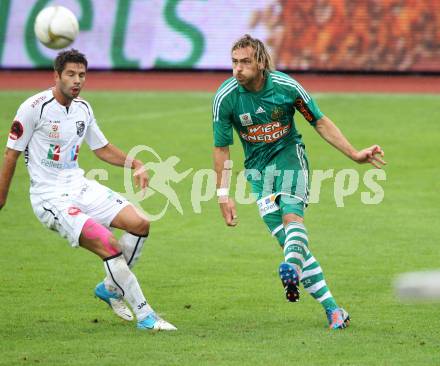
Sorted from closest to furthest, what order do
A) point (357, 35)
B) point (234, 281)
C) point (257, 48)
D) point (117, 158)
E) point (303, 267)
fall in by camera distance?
point (257, 48) → point (303, 267) → point (117, 158) → point (234, 281) → point (357, 35)

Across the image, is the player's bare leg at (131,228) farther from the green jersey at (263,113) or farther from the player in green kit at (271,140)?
the green jersey at (263,113)

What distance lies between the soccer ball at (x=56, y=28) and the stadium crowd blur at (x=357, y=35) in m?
9.80

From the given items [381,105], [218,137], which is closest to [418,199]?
[218,137]

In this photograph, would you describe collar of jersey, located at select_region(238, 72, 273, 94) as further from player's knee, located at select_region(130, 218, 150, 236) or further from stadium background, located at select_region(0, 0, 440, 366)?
stadium background, located at select_region(0, 0, 440, 366)

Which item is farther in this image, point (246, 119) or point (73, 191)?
point (73, 191)

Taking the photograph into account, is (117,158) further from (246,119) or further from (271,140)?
(271,140)

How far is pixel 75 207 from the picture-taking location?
875 centimetres

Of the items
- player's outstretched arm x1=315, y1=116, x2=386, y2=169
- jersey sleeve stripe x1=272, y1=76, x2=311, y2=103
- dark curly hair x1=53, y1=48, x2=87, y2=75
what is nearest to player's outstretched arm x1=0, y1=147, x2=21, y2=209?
dark curly hair x1=53, y1=48, x2=87, y2=75

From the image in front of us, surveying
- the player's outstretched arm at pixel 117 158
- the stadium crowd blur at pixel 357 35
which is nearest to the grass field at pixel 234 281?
the player's outstretched arm at pixel 117 158

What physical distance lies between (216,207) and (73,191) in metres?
6.45

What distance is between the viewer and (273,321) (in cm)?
892

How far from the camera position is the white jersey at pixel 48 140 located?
28.6 feet

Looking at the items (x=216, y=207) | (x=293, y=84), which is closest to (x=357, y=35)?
(x=216, y=207)

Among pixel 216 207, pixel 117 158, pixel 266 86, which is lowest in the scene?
pixel 216 207
